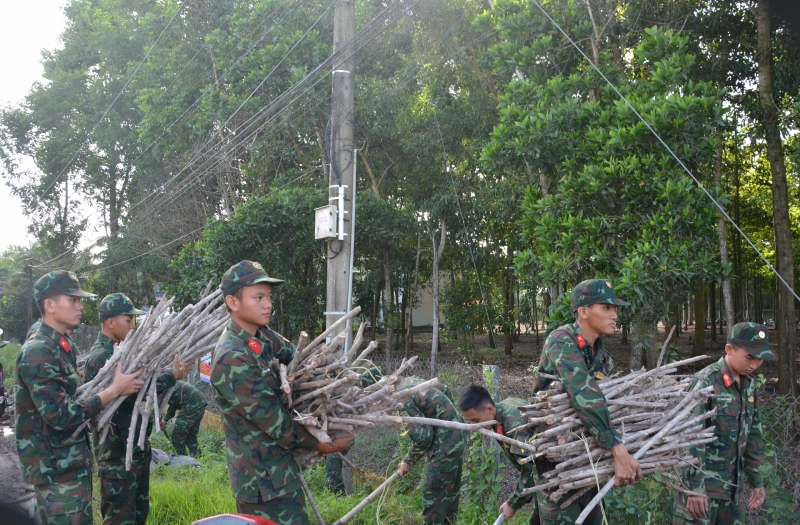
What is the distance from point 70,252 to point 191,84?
604 inches

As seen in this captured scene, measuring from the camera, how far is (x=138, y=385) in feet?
14.6

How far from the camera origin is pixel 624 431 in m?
3.89

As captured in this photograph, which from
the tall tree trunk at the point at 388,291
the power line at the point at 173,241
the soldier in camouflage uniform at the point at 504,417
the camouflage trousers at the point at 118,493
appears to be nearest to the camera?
the soldier in camouflage uniform at the point at 504,417

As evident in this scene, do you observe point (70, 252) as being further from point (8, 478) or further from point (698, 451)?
point (698, 451)

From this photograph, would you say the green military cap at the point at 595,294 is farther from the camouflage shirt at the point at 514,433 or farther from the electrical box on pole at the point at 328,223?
the electrical box on pole at the point at 328,223

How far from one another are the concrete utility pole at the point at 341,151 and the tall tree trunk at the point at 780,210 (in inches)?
227

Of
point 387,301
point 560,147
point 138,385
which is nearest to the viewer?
point 138,385

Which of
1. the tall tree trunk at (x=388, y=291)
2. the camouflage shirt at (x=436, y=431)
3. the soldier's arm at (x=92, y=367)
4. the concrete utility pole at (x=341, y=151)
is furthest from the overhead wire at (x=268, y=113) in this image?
the soldier's arm at (x=92, y=367)

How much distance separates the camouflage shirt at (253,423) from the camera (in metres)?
3.40

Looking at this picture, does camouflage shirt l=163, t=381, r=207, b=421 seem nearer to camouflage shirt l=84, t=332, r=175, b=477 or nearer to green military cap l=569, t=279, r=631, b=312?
camouflage shirt l=84, t=332, r=175, b=477

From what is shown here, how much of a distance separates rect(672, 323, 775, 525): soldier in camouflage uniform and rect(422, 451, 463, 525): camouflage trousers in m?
1.74

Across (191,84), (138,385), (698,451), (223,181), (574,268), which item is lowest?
(698,451)

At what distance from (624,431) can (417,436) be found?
1864 millimetres

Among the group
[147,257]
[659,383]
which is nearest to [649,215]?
[659,383]
